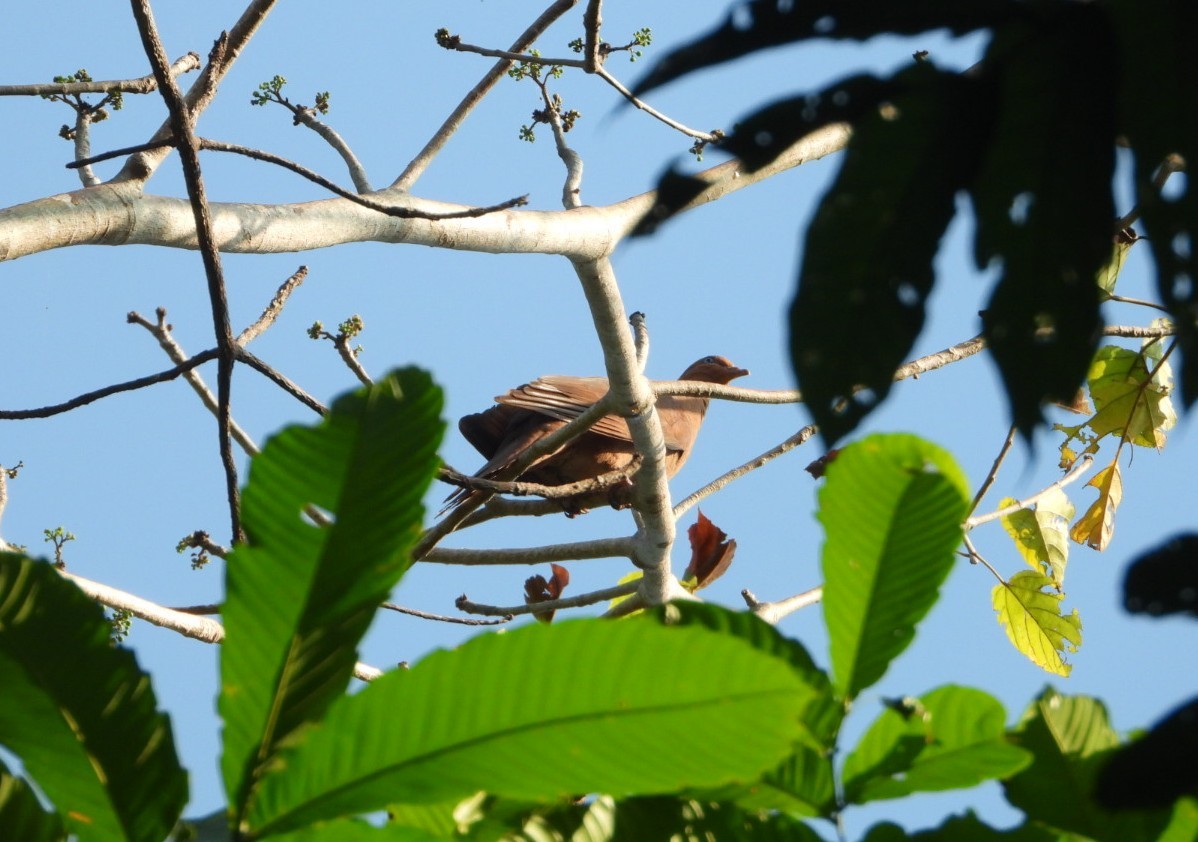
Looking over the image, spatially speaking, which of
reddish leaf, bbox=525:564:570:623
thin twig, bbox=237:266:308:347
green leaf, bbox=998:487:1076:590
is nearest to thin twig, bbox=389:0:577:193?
thin twig, bbox=237:266:308:347

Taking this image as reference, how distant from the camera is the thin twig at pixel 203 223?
210 cm

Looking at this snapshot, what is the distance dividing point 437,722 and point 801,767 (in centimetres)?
30

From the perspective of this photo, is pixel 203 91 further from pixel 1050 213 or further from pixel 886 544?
pixel 1050 213

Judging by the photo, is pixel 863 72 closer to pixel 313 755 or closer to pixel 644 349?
pixel 313 755

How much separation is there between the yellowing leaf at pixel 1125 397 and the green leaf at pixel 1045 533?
1.05 ft

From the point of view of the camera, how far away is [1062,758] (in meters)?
0.93

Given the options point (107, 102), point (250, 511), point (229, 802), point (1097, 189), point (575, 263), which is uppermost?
point (107, 102)

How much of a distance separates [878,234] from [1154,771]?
331mm

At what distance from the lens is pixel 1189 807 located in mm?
903

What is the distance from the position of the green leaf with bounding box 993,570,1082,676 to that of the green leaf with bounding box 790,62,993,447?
3725 mm

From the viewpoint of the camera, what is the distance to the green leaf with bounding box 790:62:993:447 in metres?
0.68

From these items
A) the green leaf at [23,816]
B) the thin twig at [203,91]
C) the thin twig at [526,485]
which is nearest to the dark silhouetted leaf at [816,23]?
the green leaf at [23,816]

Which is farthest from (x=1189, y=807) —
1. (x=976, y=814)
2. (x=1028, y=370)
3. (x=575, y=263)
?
(x=575, y=263)

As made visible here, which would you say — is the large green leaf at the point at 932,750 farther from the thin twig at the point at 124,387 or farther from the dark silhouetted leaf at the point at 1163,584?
the thin twig at the point at 124,387
